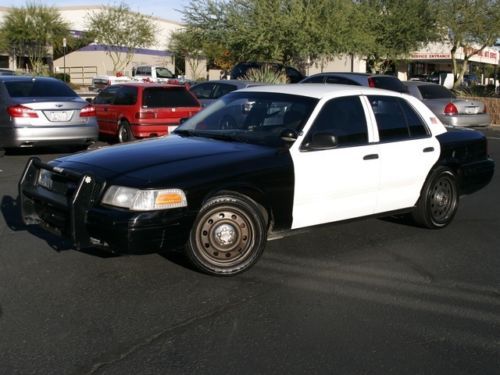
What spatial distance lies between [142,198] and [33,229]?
2.36 metres

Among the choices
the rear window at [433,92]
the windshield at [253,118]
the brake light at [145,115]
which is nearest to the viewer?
the windshield at [253,118]

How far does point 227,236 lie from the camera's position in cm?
504

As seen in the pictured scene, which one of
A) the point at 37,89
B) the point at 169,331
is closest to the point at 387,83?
the point at 37,89

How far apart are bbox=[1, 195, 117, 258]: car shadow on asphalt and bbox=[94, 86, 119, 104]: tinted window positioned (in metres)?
6.47

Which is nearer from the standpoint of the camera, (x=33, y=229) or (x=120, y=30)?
(x=33, y=229)

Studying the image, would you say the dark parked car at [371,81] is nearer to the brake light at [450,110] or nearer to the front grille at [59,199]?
the brake light at [450,110]

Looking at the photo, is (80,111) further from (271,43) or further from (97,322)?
(271,43)

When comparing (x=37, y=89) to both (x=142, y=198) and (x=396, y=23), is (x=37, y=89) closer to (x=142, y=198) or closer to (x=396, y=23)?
(x=142, y=198)

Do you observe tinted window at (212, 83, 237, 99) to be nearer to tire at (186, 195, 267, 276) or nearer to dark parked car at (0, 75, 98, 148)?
dark parked car at (0, 75, 98, 148)

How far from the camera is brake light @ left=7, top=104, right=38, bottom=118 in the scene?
1095 cm

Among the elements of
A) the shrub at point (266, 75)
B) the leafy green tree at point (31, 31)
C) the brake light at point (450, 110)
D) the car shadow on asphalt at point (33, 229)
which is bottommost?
the car shadow on asphalt at point (33, 229)

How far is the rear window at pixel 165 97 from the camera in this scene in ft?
43.0

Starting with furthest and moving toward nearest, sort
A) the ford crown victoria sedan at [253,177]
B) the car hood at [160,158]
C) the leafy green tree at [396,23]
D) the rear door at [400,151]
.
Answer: the leafy green tree at [396,23]
the rear door at [400,151]
the car hood at [160,158]
the ford crown victoria sedan at [253,177]

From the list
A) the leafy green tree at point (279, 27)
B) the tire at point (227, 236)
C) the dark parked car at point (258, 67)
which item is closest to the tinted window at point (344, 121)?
the tire at point (227, 236)
